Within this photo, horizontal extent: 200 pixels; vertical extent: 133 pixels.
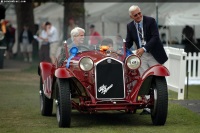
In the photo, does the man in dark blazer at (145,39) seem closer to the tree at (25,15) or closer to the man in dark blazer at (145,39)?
the man in dark blazer at (145,39)

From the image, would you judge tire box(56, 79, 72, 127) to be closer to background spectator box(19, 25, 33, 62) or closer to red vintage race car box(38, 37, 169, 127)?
red vintage race car box(38, 37, 169, 127)

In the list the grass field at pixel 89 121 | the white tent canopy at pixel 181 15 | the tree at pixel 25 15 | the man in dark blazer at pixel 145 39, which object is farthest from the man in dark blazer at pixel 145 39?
the tree at pixel 25 15

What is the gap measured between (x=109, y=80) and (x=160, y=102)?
2.85 ft

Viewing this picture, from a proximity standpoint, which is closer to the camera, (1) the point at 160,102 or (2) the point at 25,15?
(1) the point at 160,102

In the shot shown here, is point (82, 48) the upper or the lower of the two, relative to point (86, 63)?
upper

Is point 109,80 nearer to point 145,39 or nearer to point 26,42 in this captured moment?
point 145,39

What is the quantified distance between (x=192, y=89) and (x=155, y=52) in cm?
676

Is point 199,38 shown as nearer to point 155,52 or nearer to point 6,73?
point 6,73

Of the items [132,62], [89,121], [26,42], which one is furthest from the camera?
[26,42]

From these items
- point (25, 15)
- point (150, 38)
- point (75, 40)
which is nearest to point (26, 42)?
point (25, 15)

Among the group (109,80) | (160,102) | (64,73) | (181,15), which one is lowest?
(160,102)

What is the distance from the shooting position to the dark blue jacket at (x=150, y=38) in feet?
39.1

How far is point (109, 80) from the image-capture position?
1077cm

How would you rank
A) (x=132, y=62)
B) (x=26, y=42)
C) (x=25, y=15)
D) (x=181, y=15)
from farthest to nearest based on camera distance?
(x=25, y=15) < (x=26, y=42) < (x=181, y=15) < (x=132, y=62)
